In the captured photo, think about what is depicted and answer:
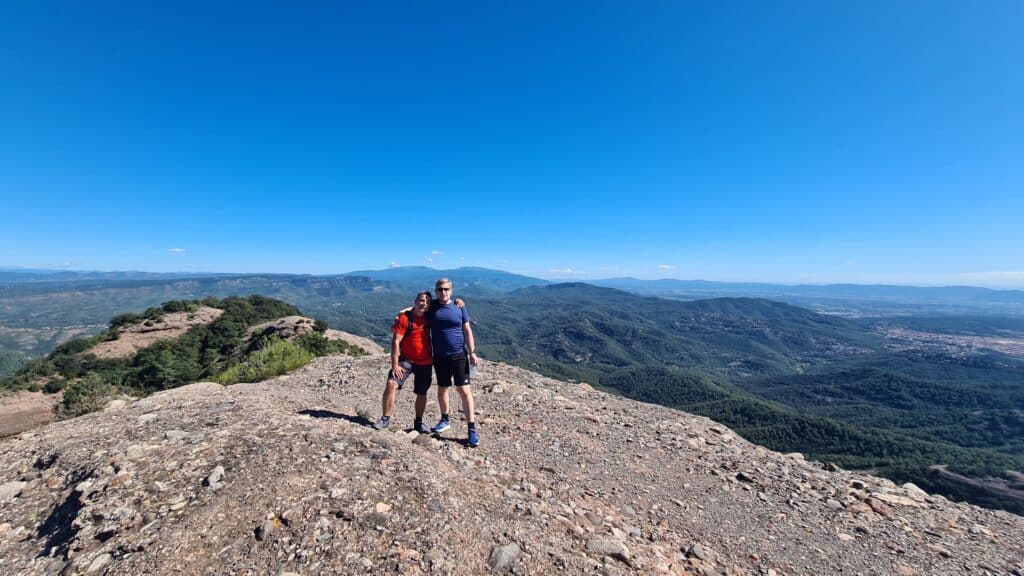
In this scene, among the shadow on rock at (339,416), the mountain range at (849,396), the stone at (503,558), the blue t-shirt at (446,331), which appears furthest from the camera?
the mountain range at (849,396)

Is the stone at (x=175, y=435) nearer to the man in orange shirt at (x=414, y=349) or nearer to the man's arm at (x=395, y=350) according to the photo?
the man in orange shirt at (x=414, y=349)

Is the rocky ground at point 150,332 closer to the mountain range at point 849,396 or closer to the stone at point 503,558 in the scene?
the stone at point 503,558

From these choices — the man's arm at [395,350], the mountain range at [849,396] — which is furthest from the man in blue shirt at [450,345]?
the mountain range at [849,396]

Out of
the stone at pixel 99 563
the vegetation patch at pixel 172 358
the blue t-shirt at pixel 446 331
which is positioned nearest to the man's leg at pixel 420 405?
the blue t-shirt at pixel 446 331

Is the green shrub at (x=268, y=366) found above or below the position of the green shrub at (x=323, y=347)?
above

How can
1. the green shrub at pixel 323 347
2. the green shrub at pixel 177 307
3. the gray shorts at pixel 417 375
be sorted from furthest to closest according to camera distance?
the green shrub at pixel 177 307
the green shrub at pixel 323 347
the gray shorts at pixel 417 375

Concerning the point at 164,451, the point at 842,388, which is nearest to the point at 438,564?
the point at 164,451

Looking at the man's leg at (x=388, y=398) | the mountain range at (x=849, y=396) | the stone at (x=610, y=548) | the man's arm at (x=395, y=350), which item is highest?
the man's arm at (x=395, y=350)

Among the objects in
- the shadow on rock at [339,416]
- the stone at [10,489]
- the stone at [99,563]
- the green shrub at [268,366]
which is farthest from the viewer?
the green shrub at [268,366]

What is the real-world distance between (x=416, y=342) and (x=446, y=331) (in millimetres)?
586

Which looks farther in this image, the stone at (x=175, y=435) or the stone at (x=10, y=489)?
the stone at (x=175, y=435)

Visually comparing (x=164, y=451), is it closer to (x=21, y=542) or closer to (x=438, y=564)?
(x=21, y=542)

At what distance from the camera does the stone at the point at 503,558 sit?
3.30 m

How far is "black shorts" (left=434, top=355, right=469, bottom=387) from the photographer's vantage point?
611cm
